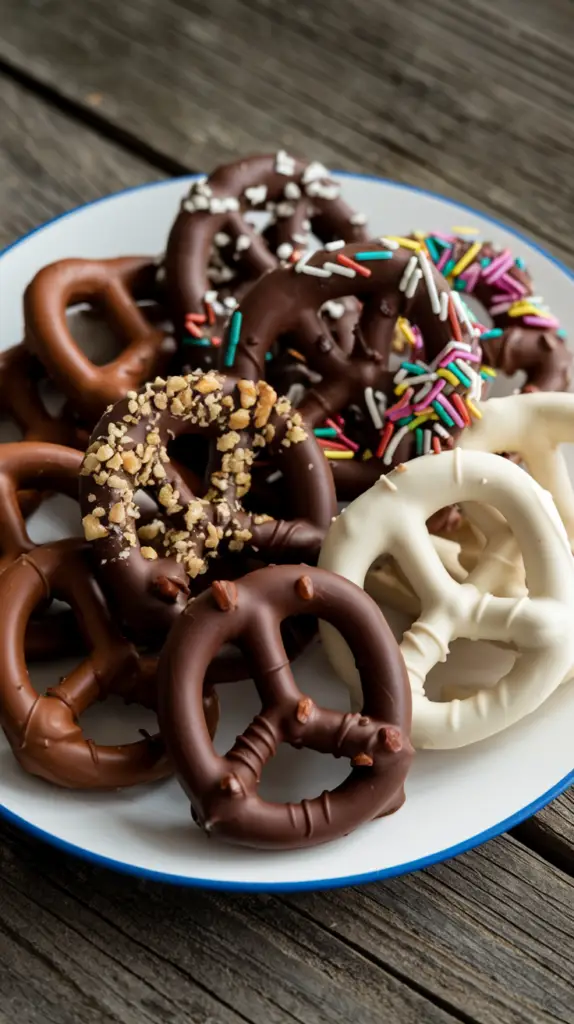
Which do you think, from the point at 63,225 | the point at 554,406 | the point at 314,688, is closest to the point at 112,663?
the point at 314,688

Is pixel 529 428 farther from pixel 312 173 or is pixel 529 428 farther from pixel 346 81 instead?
pixel 346 81

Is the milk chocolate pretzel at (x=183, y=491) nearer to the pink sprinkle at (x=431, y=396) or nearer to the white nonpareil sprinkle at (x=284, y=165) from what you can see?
the pink sprinkle at (x=431, y=396)

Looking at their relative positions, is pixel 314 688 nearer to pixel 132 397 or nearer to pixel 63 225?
pixel 132 397

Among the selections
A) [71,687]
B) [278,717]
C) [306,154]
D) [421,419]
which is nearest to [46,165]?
[306,154]

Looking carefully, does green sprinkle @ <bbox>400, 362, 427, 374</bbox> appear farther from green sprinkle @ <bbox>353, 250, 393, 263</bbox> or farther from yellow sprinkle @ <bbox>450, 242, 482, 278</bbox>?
yellow sprinkle @ <bbox>450, 242, 482, 278</bbox>

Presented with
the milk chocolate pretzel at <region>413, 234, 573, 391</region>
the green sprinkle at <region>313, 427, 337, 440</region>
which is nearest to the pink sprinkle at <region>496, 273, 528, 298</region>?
the milk chocolate pretzel at <region>413, 234, 573, 391</region>

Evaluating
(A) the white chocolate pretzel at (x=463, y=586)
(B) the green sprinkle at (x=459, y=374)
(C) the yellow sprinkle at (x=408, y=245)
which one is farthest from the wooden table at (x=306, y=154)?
(C) the yellow sprinkle at (x=408, y=245)
